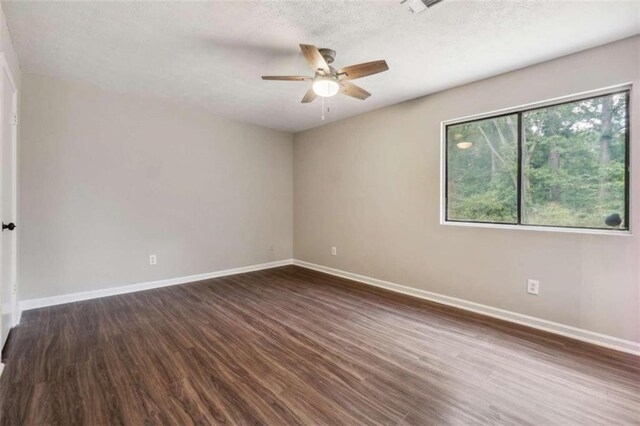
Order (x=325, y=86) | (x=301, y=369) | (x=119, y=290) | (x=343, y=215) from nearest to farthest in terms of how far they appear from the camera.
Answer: (x=301, y=369)
(x=325, y=86)
(x=119, y=290)
(x=343, y=215)

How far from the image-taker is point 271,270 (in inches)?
205

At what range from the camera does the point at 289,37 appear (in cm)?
242

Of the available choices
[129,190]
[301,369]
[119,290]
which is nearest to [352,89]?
[301,369]

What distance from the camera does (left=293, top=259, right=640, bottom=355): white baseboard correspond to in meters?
2.44

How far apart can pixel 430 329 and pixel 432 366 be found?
0.68m

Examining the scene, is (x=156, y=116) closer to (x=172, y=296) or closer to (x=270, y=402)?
(x=172, y=296)

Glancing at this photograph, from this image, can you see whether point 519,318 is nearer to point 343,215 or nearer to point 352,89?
point 343,215

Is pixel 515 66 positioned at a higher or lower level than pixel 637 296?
higher

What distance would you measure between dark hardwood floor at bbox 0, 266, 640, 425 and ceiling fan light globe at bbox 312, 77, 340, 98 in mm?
2200

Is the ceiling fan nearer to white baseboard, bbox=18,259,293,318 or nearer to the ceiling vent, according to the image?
the ceiling vent

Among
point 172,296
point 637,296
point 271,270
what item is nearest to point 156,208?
point 172,296

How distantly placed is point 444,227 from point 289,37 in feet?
8.66

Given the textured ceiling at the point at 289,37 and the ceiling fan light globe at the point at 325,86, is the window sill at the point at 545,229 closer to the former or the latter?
the textured ceiling at the point at 289,37

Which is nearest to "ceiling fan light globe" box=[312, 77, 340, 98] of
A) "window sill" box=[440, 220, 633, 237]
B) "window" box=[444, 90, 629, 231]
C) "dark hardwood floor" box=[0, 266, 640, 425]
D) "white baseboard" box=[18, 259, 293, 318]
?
"window" box=[444, 90, 629, 231]
